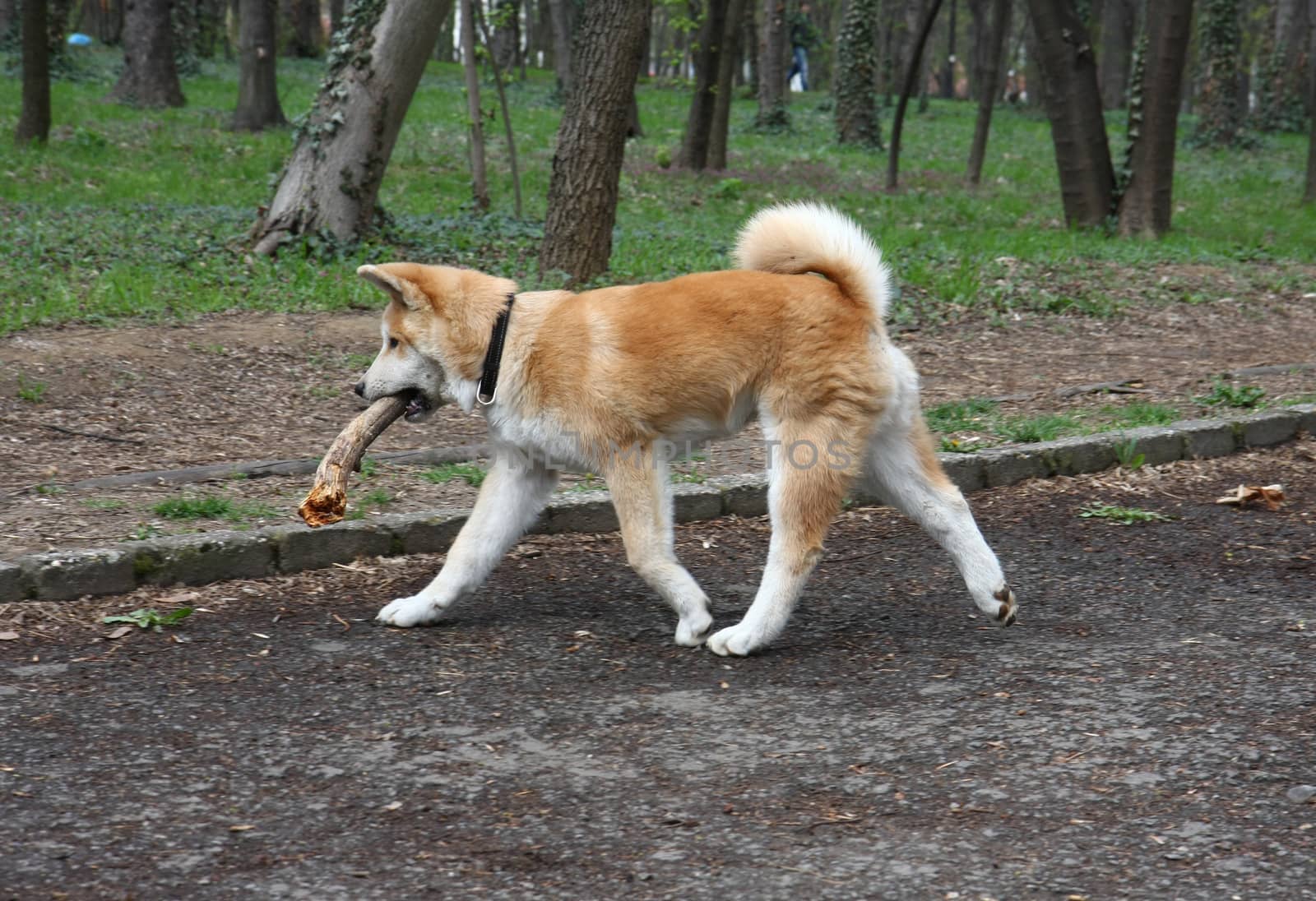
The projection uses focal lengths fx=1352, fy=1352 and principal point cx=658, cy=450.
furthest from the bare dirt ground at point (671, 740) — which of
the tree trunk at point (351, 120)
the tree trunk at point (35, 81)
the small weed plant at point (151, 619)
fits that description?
the tree trunk at point (35, 81)

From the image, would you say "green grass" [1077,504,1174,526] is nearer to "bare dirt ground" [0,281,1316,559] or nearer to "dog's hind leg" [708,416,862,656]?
"bare dirt ground" [0,281,1316,559]

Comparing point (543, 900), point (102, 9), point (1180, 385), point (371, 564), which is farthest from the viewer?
point (102, 9)

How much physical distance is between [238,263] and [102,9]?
3480 centimetres

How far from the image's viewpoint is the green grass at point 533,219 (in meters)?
10.2

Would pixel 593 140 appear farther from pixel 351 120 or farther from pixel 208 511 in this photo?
pixel 208 511

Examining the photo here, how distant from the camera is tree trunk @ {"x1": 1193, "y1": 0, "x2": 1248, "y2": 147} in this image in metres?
27.8

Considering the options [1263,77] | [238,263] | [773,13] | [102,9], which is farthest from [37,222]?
[102,9]

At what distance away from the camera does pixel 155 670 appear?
4.32 m

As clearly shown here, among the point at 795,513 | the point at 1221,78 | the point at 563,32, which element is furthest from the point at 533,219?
the point at 1221,78

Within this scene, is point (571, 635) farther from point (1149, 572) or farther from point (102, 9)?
point (102, 9)

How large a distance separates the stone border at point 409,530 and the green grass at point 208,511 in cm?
24

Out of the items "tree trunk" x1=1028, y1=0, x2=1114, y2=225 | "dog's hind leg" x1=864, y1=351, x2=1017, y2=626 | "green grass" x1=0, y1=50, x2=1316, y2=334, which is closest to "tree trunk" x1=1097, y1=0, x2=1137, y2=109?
"green grass" x1=0, y1=50, x2=1316, y2=334

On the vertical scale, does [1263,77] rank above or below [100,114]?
above

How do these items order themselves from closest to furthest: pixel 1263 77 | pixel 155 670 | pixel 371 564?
pixel 155 670 < pixel 371 564 < pixel 1263 77
